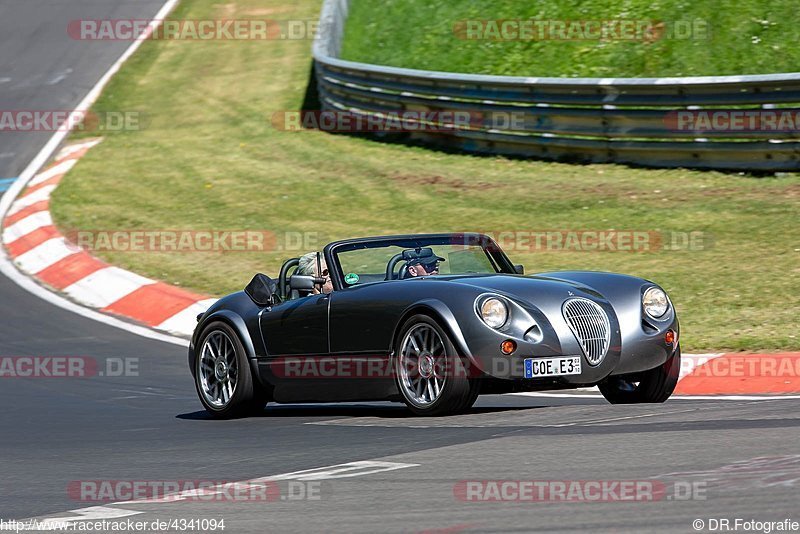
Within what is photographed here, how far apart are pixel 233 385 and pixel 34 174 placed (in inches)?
468

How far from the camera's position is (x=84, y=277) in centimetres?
Answer: 1495

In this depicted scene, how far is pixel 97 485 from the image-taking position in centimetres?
657

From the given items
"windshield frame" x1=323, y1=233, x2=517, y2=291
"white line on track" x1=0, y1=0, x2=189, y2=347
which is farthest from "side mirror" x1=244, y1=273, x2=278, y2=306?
"white line on track" x1=0, y1=0, x2=189, y2=347

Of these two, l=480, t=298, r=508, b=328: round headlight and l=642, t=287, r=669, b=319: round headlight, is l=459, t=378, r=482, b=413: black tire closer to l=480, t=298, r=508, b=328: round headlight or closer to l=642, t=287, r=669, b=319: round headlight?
l=480, t=298, r=508, b=328: round headlight

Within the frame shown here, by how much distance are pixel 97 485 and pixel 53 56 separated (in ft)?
71.6

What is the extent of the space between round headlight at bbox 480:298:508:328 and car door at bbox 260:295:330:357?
4.28 feet

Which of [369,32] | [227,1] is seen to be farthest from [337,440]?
[227,1]

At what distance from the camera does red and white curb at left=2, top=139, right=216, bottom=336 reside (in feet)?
43.9

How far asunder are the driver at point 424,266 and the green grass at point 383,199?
242cm

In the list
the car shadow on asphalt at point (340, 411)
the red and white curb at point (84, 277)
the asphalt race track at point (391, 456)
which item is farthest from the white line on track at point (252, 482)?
the red and white curb at point (84, 277)

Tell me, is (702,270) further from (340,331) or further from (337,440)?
(337,440)

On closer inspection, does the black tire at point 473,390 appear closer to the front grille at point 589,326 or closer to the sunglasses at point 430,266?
the front grille at point 589,326

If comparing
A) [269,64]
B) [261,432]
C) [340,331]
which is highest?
[269,64]

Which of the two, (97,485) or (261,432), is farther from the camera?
(261,432)
